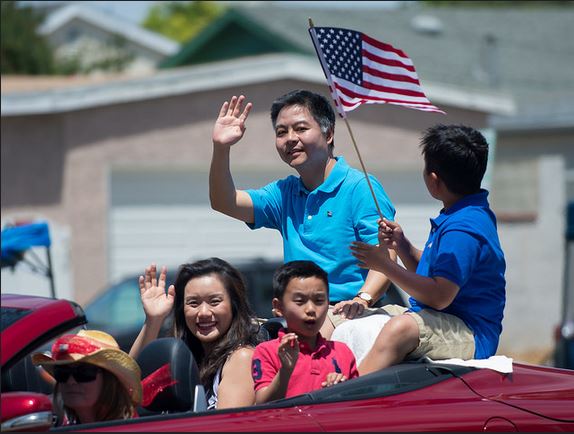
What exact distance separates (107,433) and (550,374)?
6.17ft

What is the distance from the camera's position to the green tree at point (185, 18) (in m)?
46.1

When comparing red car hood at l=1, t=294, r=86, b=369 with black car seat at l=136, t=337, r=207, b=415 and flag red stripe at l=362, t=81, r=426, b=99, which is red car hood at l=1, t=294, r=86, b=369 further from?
flag red stripe at l=362, t=81, r=426, b=99

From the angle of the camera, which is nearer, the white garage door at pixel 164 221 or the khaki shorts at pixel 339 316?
the khaki shorts at pixel 339 316

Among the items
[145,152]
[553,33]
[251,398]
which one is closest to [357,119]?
[145,152]

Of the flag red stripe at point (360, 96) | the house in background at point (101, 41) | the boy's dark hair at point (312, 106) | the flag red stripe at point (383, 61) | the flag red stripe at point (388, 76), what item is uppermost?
the house in background at point (101, 41)

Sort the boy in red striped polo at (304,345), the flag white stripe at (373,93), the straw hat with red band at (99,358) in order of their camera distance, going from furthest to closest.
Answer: the flag white stripe at (373,93) < the boy in red striped polo at (304,345) < the straw hat with red band at (99,358)

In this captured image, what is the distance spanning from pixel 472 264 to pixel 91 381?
146cm

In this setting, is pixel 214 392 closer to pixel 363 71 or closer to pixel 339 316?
pixel 339 316

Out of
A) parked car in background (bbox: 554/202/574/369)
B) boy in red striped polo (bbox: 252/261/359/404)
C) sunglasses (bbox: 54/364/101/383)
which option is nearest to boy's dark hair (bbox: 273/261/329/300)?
boy in red striped polo (bbox: 252/261/359/404)

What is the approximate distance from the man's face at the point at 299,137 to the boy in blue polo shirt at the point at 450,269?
1.57 ft

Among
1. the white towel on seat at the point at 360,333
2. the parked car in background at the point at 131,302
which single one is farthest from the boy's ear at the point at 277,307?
the parked car in background at the point at 131,302

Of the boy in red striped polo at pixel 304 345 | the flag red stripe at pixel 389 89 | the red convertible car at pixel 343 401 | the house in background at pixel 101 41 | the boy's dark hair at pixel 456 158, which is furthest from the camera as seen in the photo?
the house in background at pixel 101 41

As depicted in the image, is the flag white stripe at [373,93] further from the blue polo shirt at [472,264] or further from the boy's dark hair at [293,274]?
the boy's dark hair at [293,274]

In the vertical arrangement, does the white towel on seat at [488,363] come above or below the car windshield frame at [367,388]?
above
